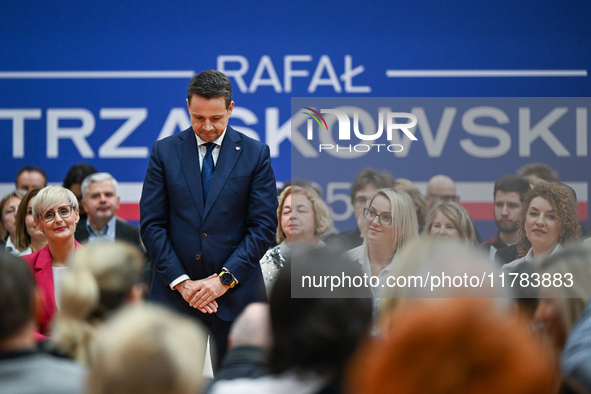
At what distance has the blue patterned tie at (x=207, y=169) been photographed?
256 cm

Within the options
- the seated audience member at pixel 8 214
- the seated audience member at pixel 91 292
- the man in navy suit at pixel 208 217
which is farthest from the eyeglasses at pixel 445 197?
the seated audience member at pixel 8 214

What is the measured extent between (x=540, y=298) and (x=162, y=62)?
417 centimetres

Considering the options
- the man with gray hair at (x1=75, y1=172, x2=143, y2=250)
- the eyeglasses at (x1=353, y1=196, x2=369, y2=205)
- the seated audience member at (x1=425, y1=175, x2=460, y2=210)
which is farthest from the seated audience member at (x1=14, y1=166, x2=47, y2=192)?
the seated audience member at (x1=425, y1=175, x2=460, y2=210)

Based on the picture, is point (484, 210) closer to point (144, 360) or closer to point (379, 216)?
point (379, 216)

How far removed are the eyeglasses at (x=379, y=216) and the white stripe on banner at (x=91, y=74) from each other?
3.10m

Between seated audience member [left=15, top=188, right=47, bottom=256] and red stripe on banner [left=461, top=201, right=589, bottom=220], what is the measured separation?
7.89 ft

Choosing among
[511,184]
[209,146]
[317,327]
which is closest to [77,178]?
[209,146]

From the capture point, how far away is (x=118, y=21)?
5.20 m

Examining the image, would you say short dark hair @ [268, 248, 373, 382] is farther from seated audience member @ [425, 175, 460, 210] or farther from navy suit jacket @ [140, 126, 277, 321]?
seated audience member @ [425, 175, 460, 210]

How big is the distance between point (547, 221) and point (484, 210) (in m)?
0.24

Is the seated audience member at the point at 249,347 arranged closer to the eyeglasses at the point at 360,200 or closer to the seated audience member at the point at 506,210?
the eyeglasses at the point at 360,200

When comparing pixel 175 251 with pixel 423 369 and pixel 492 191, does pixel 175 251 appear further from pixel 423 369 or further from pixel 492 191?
pixel 423 369

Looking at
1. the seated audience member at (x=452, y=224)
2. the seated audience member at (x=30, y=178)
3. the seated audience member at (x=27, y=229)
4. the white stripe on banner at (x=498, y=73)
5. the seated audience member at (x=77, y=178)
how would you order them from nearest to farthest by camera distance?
the seated audience member at (x=452, y=224) < the seated audience member at (x=27, y=229) < the seated audience member at (x=77, y=178) < the seated audience member at (x=30, y=178) < the white stripe on banner at (x=498, y=73)

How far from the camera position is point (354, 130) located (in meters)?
2.57
